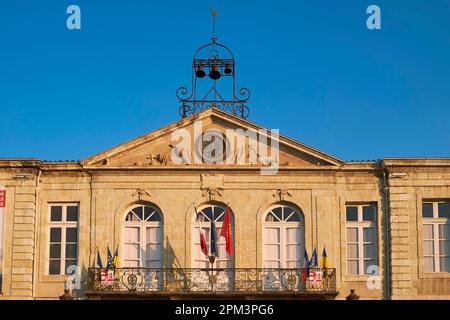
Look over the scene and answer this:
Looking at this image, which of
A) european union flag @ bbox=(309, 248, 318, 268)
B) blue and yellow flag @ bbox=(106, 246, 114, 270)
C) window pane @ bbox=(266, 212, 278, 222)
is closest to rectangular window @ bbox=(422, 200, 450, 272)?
european union flag @ bbox=(309, 248, 318, 268)

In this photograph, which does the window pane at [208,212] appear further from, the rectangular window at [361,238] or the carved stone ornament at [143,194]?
the rectangular window at [361,238]

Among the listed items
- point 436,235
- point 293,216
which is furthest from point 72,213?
point 436,235

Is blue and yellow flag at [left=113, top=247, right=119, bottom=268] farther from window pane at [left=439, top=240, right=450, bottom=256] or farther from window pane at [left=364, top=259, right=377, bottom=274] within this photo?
window pane at [left=439, top=240, right=450, bottom=256]

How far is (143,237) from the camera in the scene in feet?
88.6

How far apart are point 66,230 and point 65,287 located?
63.0 inches

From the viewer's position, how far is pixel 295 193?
27.1 meters

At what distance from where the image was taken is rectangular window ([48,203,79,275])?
1059 inches

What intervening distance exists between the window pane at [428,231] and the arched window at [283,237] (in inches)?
130

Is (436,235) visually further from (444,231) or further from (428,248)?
(428,248)

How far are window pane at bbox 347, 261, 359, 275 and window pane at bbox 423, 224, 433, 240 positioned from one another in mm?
2032

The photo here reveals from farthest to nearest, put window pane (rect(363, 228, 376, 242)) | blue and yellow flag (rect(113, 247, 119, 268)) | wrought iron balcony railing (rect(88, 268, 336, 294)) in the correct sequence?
window pane (rect(363, 228, 376, 242)) → blue and yellow flag (rect(113, 247, 119, 268)) → wrought iron balcony railing (rect(88, 268, 336, 294))

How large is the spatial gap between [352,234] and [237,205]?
3.26 meters
